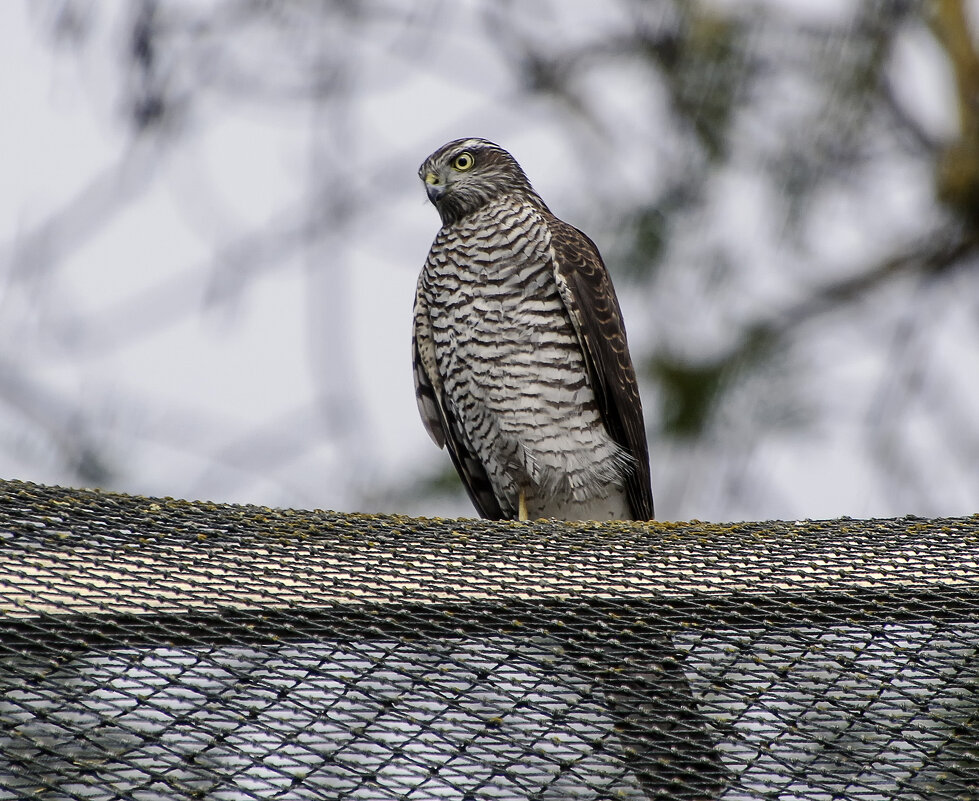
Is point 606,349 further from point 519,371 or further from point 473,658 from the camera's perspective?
point 473,658

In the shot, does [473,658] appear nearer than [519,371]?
Yes

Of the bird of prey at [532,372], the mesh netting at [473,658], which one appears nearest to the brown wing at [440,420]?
the bird of prey at [532,372]

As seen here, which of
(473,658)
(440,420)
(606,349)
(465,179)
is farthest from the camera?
(465,179)

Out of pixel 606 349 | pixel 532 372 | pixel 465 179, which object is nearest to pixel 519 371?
pixel 532 372

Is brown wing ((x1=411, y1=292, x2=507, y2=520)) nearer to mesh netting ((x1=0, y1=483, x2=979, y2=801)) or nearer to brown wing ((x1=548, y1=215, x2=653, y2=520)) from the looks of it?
brown wing ((x1=548, y1=215, x2=653, y2=520))

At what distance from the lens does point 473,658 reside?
2203 mm

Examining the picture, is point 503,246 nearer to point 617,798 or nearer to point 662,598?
point 662,598

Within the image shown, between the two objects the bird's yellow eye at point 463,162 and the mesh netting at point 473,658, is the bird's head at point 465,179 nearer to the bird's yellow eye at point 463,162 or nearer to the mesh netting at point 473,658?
the bird's yellow eye at point 463,162

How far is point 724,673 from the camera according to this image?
2207 mm

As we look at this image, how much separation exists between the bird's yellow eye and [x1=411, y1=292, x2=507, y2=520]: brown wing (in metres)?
0.74

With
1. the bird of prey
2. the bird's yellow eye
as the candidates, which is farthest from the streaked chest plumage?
the bird's yellow eye

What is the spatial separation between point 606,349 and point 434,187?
135 centimetres

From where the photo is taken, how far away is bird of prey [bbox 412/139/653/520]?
4492mm

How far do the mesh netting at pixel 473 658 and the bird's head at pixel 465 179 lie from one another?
2996mm
